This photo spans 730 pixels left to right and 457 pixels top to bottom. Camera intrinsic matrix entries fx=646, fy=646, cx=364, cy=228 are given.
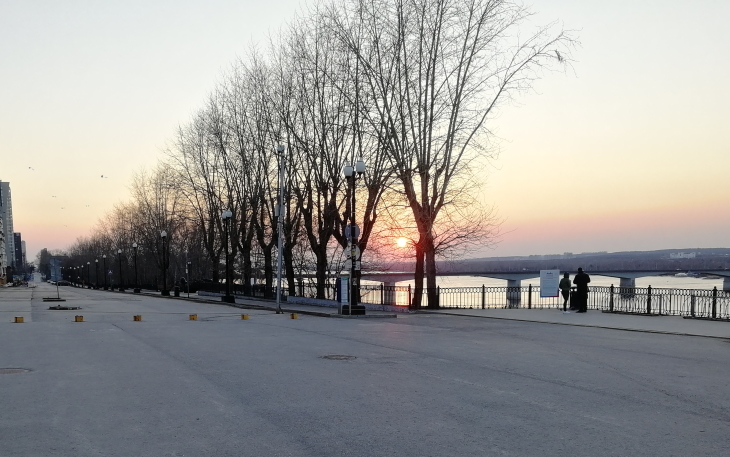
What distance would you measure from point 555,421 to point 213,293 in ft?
158

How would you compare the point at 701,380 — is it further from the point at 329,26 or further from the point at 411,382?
the point at 329,26

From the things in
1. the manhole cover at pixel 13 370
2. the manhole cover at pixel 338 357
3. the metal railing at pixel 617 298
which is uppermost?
the manhole cover at pixel 13 370

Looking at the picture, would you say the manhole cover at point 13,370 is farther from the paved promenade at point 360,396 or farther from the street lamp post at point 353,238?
the street lamp post at point 353,238

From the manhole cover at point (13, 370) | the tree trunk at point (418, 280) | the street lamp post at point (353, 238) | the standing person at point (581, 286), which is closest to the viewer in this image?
the manhole cover at point (13, 370)

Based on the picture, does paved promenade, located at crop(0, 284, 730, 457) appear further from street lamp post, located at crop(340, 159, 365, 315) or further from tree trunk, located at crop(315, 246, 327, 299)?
tree trunk, located at crop(315, 246, 327, 299)

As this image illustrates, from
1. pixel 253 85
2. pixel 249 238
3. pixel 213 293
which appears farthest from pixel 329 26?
pixel 213 293

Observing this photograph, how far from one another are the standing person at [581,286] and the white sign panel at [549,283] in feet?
5.67

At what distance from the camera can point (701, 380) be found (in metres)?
10.3

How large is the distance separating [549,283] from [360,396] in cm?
2262

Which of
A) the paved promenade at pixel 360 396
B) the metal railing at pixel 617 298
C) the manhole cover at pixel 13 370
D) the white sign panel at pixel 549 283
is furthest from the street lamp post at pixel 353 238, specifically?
the manhole cover at pixel 13 370

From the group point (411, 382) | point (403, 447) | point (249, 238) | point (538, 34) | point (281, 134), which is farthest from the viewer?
point (249, 238)

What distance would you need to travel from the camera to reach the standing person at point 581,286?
26.3m

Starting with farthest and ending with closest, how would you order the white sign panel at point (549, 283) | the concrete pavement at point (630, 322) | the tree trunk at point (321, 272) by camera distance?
the tree trunk at point (321, 272) < the white sign panel at point (549, 283) < the concrete pavement at point (630, 322)

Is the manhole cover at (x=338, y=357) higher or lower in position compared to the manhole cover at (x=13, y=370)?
lower
